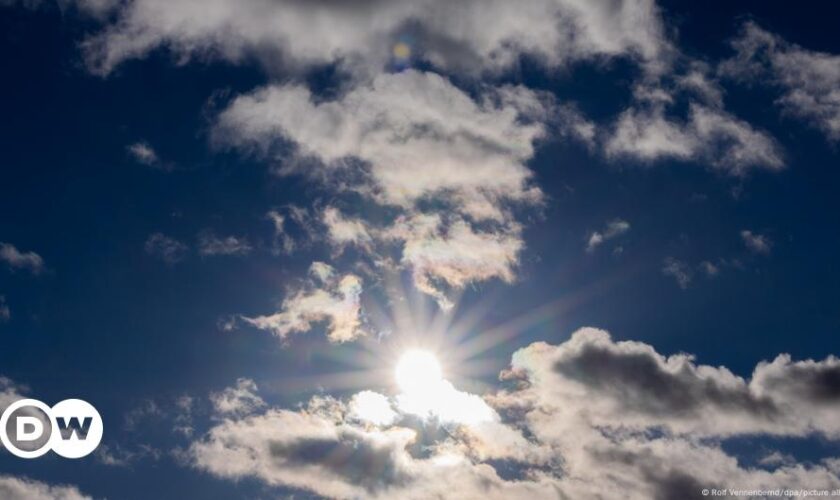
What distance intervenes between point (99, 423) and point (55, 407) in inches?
500

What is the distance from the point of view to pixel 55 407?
14438 centimetres

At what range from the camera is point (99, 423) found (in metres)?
149
